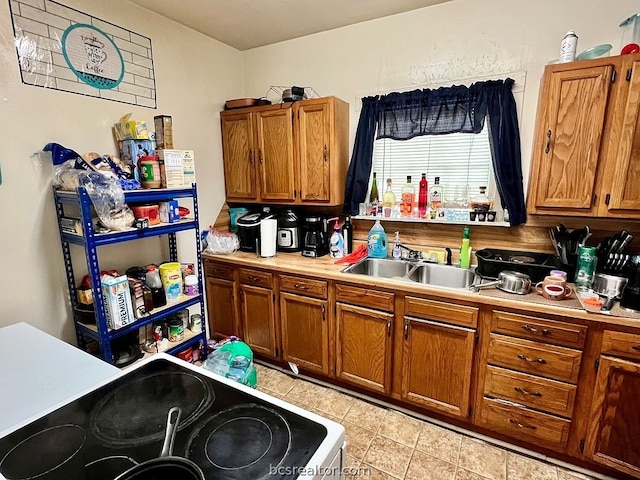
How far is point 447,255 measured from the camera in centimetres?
230

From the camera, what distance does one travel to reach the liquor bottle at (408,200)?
246cm

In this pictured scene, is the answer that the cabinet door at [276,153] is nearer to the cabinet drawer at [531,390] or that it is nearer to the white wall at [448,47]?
the white wall at [448,47]

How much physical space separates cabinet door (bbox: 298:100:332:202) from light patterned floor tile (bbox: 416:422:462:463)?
5.42 ft

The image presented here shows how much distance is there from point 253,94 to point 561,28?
229cm

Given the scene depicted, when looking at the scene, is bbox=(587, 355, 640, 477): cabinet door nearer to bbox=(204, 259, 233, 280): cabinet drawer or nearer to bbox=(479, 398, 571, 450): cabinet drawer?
bbox=(479, 398, 571, 450): cabinet drawer

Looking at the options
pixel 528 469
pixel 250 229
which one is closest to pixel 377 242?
pixel 250 229

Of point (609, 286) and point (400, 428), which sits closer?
point (609, 286)

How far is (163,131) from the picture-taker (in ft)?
6.89

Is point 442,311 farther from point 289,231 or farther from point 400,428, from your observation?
point 289,231

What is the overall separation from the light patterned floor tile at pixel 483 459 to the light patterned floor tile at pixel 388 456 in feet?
0.96

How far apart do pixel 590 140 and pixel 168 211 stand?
2361mm

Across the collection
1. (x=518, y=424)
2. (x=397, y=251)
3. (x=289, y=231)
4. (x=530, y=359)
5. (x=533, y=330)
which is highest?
(x=289, y=231)

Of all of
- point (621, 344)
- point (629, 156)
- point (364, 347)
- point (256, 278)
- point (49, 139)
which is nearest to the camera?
point (621, 344)

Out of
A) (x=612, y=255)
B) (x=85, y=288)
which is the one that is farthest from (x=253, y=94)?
(x=612, y=255)
